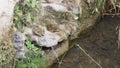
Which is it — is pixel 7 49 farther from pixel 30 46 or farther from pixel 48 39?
pixel 48 39

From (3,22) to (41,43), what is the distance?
2.19 ft

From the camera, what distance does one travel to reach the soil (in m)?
3.76

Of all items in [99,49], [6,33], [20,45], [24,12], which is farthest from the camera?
[99,49]

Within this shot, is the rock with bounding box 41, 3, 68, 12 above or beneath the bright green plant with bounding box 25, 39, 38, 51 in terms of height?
above

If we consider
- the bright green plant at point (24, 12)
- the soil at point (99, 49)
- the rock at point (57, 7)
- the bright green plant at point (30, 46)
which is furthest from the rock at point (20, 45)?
the rock at point (57, 7)

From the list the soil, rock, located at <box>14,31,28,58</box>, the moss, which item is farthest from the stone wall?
the soil

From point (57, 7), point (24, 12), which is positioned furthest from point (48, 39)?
point (57, 7)

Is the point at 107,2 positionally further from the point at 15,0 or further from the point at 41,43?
the point at 15,0

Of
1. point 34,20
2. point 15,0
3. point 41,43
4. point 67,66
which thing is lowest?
point 67,66

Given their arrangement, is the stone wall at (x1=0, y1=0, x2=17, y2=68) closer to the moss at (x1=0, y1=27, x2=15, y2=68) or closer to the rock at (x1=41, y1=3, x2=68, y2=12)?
the moss at (x1=0, y1=27, x2=15, y2=68)

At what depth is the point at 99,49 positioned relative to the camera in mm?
4008

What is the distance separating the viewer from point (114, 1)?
175 inches

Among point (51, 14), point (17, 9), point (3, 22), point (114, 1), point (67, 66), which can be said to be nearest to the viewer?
point (3, 22)

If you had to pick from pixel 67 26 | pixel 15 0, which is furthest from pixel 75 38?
pixel 15 0
